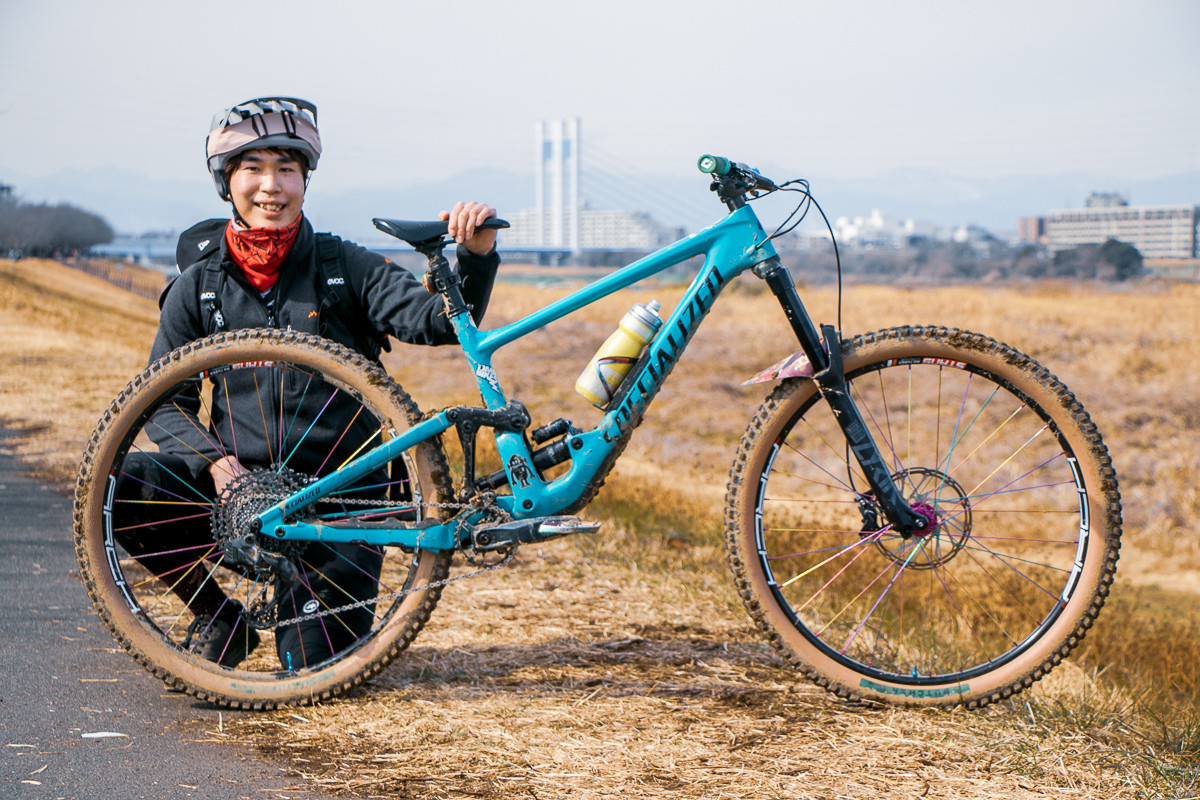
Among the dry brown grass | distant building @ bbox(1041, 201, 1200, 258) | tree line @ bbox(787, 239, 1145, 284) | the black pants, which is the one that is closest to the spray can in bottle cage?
the black pants

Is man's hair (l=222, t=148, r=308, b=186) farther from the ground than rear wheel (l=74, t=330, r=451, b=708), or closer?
farther from the ground

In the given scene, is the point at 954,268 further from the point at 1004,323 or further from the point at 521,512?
the point at 521,512

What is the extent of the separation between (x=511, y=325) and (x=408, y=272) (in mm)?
497

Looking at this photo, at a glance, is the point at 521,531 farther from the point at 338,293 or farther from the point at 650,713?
the point at 338,293

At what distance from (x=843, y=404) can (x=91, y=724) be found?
234 cm

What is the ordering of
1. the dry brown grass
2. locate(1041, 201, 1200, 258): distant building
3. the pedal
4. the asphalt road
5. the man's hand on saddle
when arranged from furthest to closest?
locate(1041, 201, 1200, 258): distant building < the dry brown grass < the man's hand on saddle < the pedal < the asphalt road

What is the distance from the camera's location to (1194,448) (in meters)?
18.2

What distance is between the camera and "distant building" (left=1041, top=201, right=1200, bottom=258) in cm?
4673

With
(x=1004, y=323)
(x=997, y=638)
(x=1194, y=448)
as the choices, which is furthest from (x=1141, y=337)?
(x=997, y=638)

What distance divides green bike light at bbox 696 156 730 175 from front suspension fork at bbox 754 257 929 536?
31 cm

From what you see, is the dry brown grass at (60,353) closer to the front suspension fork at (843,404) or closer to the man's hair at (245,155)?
the man's hair at (245,155)

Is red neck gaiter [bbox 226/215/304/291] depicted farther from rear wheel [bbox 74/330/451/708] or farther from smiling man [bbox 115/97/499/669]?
rear wheel [bbox 74/330/451/708]

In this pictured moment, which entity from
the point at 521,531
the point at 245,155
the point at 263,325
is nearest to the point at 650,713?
the point at 521,531

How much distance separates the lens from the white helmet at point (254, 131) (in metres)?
3.22
